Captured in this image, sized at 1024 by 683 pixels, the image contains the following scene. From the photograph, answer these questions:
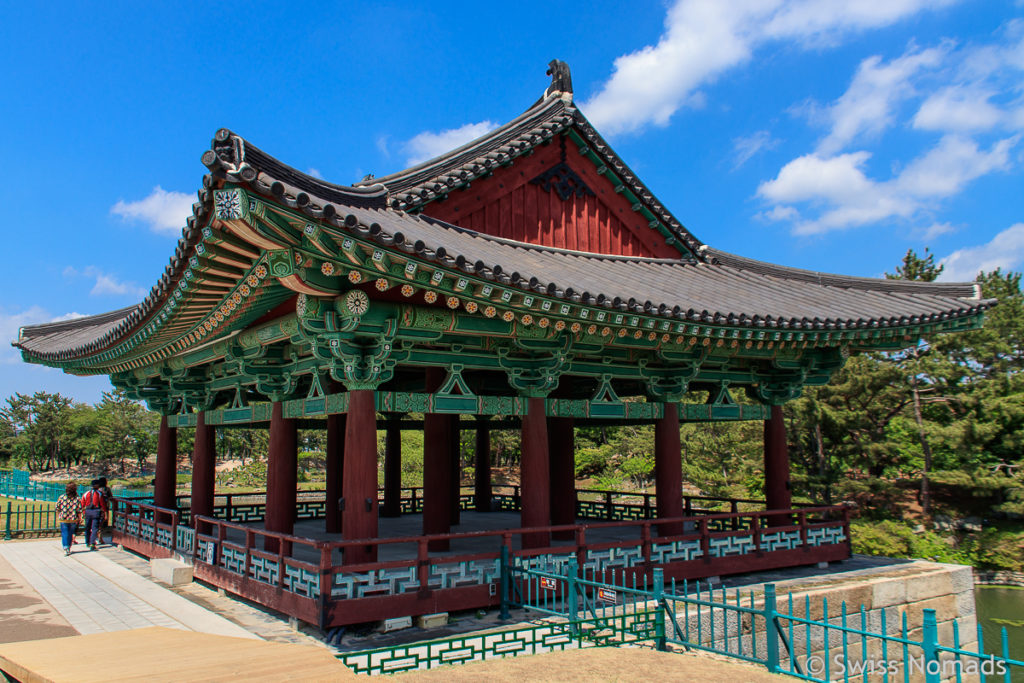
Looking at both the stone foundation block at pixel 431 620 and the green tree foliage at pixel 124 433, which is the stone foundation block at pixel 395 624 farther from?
the green tree foliage at pixel 124 433

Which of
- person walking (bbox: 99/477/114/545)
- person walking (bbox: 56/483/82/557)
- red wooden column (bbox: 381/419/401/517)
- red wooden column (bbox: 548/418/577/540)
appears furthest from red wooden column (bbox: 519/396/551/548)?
person walking (bbox: 99/477/114/545)

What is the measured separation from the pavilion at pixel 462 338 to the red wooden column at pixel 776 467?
0.15 feet

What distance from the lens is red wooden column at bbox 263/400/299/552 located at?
11359mm

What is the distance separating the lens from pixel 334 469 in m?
16.2

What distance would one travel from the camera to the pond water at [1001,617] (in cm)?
2267

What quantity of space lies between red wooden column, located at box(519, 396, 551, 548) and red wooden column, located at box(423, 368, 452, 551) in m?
1.43

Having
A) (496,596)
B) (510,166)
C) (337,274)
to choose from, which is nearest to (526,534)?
(496,596)

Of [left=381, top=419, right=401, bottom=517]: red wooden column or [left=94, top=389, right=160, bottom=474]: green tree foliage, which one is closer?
[left=381, top=419, right=401, bottom=517]: red wooden column

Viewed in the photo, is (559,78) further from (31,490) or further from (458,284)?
(31,490)

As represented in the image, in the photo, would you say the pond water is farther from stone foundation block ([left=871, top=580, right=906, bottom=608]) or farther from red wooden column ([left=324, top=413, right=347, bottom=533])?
red wooden column ([left=324, top=413, right=347, bottom=533])

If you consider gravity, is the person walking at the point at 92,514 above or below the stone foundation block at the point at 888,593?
above

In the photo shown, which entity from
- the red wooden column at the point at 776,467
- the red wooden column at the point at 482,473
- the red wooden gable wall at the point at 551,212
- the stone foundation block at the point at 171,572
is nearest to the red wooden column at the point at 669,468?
the red wooden column at the point at 776,467

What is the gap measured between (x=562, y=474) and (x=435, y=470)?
3.70 metres

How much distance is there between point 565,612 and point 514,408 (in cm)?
307
